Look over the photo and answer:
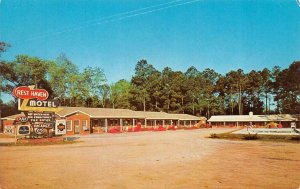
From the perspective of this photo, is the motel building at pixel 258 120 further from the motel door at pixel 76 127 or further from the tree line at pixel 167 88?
the motel door at pixel 76 127

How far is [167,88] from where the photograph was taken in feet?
298

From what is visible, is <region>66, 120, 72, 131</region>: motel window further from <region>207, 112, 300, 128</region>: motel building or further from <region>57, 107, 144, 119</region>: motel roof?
<region>207, 112, 300, 128</region>: motel building

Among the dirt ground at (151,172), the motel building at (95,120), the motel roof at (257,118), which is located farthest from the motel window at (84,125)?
the motel roof at (257,118)

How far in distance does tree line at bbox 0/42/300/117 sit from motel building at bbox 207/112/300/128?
3.40 meters

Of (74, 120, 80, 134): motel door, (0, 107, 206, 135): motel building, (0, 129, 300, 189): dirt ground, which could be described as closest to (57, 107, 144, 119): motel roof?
(0, 107, 206, 135): motel building

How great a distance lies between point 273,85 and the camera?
86438 mm

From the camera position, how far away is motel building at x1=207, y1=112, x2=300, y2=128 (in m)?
69.1

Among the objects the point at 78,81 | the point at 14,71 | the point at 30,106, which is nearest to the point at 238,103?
the point at 78,81

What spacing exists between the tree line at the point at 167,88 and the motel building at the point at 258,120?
3.40 m

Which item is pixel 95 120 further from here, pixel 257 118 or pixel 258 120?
pixel 257 118

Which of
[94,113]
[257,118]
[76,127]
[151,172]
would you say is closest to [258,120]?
[257,118]

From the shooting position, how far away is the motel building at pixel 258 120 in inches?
2719

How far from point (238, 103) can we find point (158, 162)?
286ft

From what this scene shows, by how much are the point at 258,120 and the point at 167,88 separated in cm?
2688
